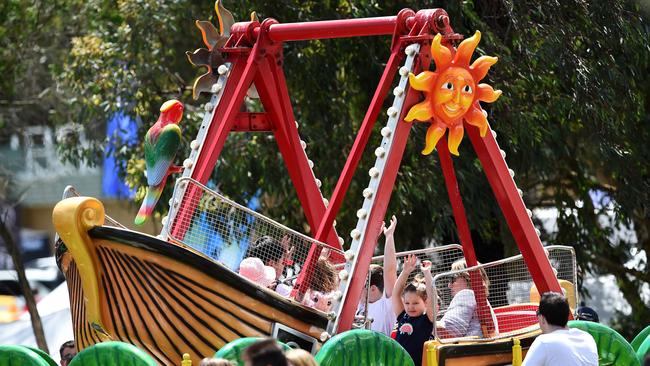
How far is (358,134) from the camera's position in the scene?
8375 millimetres

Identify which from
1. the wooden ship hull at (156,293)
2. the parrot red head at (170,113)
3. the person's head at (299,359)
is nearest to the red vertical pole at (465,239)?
the wooden ship hull at (156,293)

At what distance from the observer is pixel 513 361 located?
26.5 ft

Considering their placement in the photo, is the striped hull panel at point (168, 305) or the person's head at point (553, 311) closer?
the person's head at point (553, 311)

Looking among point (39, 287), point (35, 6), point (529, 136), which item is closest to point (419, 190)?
point (529, 136)

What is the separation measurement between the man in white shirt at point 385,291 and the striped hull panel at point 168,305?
1250 mm

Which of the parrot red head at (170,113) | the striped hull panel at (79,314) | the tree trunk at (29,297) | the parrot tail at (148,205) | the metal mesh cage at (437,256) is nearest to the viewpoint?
the striped hull panel at (79,314)

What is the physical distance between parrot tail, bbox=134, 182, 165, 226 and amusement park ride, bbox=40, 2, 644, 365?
0.21 m

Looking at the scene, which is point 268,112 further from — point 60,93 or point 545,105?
point 60,93

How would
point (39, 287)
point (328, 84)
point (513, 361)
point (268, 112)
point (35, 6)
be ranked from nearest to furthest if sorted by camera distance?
point (513, 361)
point (268, 112)
point (328, 84)
point (35, 6)
point (39, 287)

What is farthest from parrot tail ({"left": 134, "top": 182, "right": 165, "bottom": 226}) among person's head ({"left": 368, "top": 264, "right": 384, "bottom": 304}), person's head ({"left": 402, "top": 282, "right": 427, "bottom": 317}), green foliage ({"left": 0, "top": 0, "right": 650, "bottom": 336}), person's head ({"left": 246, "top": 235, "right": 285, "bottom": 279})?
green foliage ({"left": 0, "top": 0, "right": 650, "bottom": 336})

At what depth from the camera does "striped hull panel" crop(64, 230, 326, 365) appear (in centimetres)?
732

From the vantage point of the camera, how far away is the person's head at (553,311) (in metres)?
6.37

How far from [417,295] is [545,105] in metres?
4.88

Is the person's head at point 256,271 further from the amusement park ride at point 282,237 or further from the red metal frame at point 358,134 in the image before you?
the red metal frame at point 358,134
